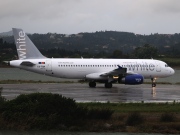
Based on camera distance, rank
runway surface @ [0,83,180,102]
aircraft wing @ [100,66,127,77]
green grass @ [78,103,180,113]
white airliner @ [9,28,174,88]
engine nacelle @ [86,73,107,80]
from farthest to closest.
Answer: engine nacelle @ [86,73,107,80], white airliner @ [9,28,174,88], aircraft wing @ [100,66,127,77], runway surface @ [0,83,180,102], green grass @ [78,103,180,113]

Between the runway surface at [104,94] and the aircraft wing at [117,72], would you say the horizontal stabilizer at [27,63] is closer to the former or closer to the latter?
the runway surface at [104,94]

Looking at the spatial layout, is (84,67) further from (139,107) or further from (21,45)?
(139,107)

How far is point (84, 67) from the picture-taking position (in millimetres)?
46906

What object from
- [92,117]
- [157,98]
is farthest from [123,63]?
[92,117]

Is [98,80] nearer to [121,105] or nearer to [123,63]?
[123,63]

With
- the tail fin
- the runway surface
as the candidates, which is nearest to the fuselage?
the tail fin

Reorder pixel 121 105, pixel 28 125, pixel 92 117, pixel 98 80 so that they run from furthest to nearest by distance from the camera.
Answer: pixel 98 80 < pixel 121 105 < pixel 92 117 < pixel 28 125

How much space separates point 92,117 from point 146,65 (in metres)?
26.5

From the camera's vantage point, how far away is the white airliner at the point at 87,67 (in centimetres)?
4500

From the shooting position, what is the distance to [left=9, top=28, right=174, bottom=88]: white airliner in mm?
45000

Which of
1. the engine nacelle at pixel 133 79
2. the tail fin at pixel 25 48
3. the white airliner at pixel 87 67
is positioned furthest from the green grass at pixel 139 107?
the tail fin at pixel 25 48

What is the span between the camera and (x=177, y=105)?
2806cm

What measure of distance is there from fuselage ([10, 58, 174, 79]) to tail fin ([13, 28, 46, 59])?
1.17m

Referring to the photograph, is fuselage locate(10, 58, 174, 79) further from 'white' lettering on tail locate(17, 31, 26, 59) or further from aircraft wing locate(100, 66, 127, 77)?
aircraft wing locate(100, 66, 127, 77)
